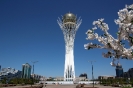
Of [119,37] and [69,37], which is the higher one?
[69,37]

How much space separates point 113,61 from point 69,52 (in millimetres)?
87505

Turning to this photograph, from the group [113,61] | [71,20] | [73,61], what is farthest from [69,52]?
[113,61]

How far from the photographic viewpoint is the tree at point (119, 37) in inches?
284

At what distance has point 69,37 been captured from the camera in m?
94.0

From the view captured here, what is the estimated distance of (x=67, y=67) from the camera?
97250 millimetres

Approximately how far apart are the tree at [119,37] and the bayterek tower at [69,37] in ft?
272

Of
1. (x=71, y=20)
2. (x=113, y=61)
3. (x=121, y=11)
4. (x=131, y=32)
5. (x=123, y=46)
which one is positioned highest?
(x=71, y=20)

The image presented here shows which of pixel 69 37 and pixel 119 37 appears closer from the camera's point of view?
pixel 119 37

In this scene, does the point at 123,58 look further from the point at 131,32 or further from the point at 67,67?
the point at 67,67

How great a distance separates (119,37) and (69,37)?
283ft

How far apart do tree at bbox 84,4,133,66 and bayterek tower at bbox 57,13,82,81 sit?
83.0 meters

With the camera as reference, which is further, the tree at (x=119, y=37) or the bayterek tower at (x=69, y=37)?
the bayterek tower at (x=69, y=37)

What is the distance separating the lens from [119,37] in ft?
25.1

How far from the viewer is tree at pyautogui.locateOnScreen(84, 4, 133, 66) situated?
722cm
